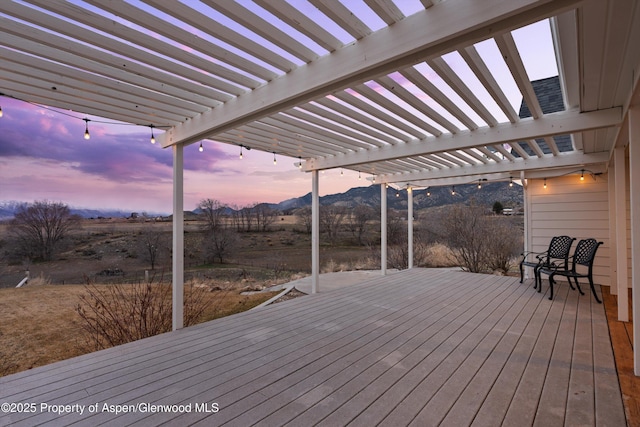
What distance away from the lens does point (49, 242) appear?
4.93 meters

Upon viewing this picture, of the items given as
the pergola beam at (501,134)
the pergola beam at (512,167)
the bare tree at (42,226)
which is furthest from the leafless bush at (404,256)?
the bare tree at (42,226)

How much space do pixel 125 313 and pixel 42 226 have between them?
262cm

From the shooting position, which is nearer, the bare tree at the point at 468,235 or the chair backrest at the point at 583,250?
the chair backrest at the point at 583,250

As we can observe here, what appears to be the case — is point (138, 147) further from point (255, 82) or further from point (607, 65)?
point (607, 65)

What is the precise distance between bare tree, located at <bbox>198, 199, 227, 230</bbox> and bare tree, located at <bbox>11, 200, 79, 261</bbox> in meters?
3.16

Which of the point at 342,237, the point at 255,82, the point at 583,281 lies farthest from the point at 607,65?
the point at 342,237

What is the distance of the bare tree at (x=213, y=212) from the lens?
325 inches

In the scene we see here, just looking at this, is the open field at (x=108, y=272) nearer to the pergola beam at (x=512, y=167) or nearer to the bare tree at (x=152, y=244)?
the bare tree at (x=152, y=244)

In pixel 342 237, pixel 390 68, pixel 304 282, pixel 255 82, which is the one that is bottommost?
pixel 304 282

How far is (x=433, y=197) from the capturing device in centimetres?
1185

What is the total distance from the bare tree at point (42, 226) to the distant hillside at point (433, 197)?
5.81m

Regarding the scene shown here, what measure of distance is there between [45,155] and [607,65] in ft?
27.5

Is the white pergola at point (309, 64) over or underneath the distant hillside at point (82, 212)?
over

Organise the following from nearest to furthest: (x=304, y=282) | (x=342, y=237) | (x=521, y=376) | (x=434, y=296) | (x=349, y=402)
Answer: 1. (x=349, y=402)
2. (x=521, y=376)
3. (x=434, y=296)
4. (x=304, y=282)
5. (x=342, y=237)
